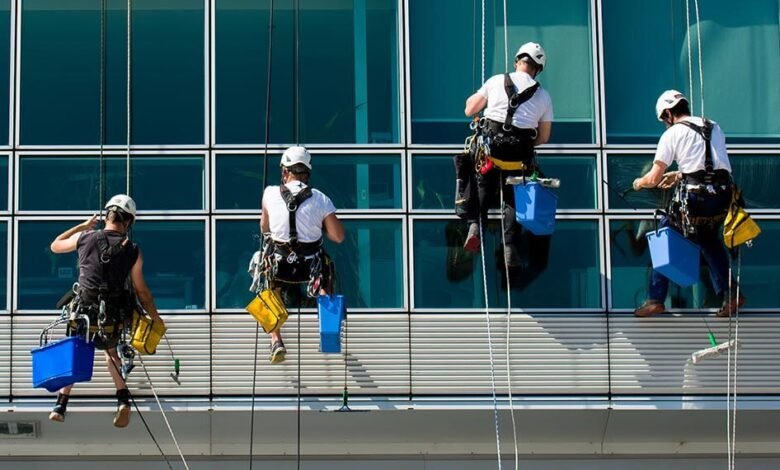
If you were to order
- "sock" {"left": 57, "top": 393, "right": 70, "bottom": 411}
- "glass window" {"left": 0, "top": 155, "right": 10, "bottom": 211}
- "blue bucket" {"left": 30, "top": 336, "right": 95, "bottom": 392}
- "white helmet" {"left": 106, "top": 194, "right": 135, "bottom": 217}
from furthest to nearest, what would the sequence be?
"glass window" {"left": 0, "top": 155, "right": 10, "bottom": 211} < "sock" {"left": 57, "top": 393, "right": 70, "bottom": 411} < "white helmet" {"left": 106, "top": 194, "right": 135, "bottom": 217} < "blue bucket" {"left": 30, "top": 336, "right": 95, "bottom": 392}

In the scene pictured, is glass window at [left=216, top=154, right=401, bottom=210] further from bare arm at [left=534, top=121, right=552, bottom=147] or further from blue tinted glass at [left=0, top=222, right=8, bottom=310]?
blue tinted glass at [left=0, top=222, right=8, bottom=310]

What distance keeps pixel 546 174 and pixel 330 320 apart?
7.75 feet

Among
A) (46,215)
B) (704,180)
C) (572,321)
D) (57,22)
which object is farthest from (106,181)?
(704,180)

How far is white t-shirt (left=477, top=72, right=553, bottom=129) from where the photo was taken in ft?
40.6

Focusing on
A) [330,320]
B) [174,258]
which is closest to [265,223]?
[174,258]

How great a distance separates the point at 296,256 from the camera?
12250mm

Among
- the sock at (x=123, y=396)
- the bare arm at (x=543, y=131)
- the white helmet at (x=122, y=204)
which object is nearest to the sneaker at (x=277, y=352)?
the sock at (x=123, y=396)

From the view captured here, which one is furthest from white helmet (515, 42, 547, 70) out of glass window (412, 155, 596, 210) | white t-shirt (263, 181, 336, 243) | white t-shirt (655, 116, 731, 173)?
white t-shirt (263, 181, 336, 243)

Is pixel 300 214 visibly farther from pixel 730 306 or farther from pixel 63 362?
pixel 730 306

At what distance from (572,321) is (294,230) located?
2.41 metres

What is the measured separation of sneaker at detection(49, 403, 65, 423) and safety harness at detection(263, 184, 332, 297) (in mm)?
1867

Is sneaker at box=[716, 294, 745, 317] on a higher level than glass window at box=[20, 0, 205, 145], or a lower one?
lower

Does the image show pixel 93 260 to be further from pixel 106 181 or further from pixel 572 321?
pixel 572 321

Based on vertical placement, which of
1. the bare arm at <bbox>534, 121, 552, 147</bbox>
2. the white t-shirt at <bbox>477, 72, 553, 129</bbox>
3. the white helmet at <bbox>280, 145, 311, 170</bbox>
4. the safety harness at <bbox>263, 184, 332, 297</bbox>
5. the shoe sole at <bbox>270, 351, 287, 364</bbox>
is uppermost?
the white t-shirt at <bbox>477, 72, 553, 129</bbox>
